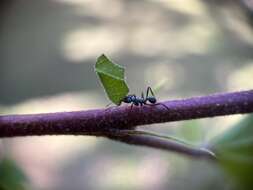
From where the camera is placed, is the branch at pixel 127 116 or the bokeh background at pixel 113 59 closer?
the branch at pixel 127 116

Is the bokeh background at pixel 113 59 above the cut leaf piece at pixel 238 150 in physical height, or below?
above

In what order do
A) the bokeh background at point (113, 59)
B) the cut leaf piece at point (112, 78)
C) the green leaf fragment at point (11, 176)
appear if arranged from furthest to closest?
the bokeh background at point (113, 59)
the green leaf fragment at point (11, 176)
the cut leaf piece at point (112, 78)

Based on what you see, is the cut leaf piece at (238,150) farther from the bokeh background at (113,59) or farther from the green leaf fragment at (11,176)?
the bokeh background at (113,59)

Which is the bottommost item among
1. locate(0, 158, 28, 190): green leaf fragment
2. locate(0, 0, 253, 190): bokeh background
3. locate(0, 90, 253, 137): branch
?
locate(0, 158, 28, 190): green leaf fragment

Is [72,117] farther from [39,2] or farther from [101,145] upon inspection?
[39,2]

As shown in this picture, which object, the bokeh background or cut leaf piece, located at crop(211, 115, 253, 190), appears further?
the bokeh background

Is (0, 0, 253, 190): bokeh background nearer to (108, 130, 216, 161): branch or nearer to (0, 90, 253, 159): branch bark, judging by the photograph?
(108, 130, 216, 161): branch

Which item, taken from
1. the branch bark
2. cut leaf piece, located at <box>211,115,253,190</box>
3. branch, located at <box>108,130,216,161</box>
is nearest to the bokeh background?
cut leaf piece, located at <box>211,115,253,190</box>

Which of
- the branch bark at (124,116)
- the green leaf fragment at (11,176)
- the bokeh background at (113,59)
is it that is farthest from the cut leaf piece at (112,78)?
the bokeh background at (113,59)
